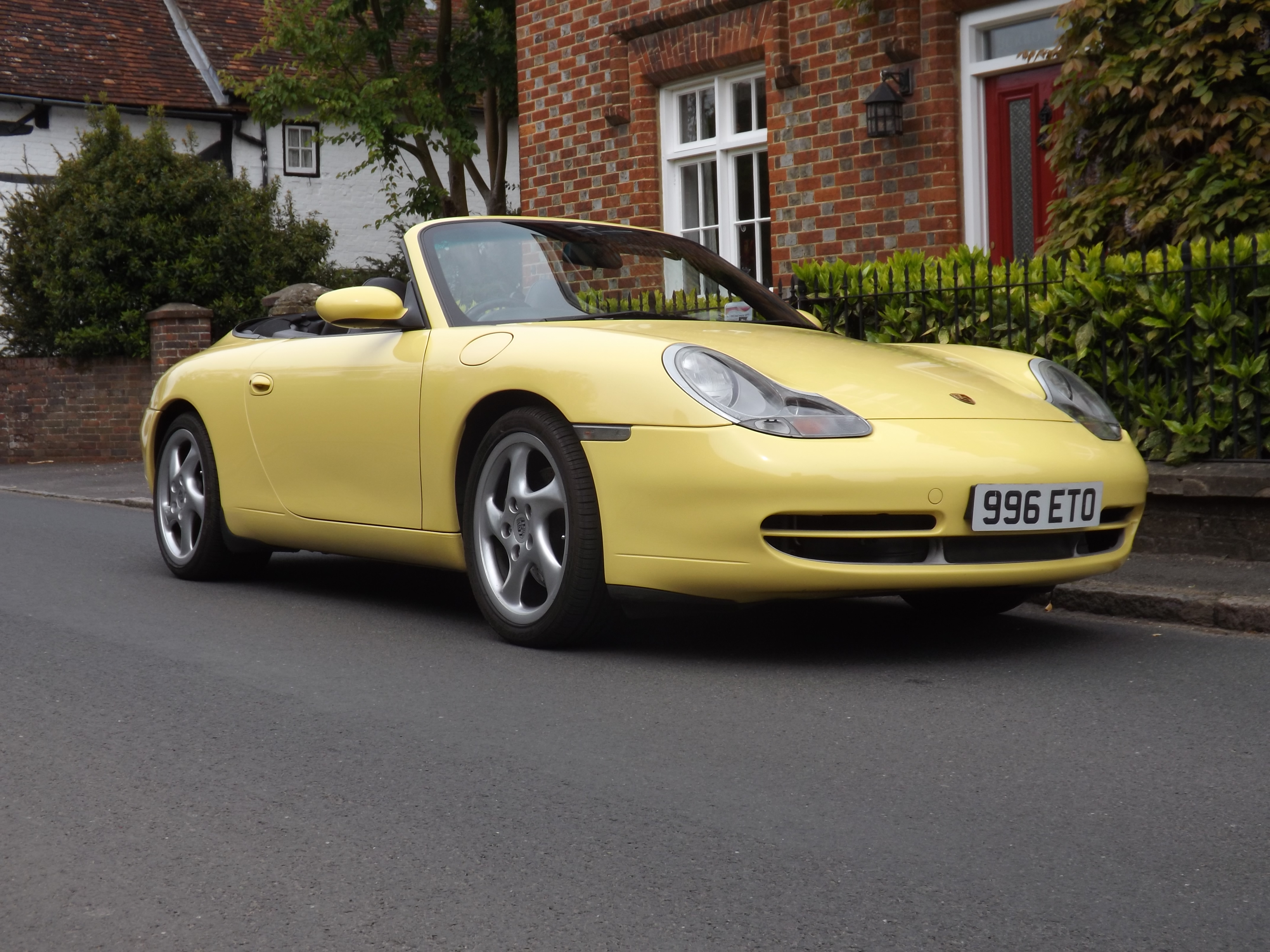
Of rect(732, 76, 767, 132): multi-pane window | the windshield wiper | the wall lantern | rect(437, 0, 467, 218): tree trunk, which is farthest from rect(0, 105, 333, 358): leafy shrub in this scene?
the windshield wiper

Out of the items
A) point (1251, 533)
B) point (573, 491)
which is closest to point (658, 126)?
point (1251, 533)

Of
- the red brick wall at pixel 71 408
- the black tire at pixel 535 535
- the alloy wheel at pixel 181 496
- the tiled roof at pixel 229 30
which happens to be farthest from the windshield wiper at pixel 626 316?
the tiled roof at pixel 229 30

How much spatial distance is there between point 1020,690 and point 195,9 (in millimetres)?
29825

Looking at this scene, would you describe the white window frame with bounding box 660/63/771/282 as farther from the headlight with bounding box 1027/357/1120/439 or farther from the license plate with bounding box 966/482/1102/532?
the license plate with bounding box 966/482/1102/532

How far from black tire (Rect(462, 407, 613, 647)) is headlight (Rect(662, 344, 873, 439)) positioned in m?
0.42

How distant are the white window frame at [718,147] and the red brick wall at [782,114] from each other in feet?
0.31

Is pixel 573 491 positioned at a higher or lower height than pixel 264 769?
higher

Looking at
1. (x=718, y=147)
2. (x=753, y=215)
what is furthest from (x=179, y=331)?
Answer: (x=753, y=215)

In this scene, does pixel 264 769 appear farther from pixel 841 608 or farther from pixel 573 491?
pixel 841 608

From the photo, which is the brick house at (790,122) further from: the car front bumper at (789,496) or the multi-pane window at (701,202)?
the car front bumper at (789,496)

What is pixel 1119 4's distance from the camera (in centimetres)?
901

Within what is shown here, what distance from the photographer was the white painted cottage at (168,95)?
2711 cm

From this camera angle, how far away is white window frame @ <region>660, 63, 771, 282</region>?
1251 cm

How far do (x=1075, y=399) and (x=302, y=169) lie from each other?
26.7 m
